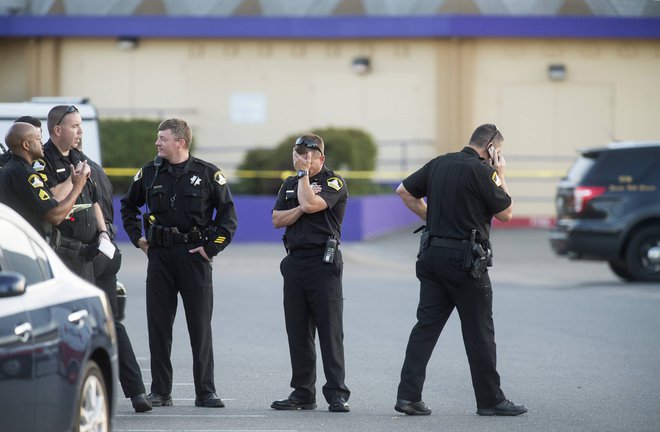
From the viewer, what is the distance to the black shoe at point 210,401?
951cm

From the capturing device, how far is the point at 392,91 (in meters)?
32.7

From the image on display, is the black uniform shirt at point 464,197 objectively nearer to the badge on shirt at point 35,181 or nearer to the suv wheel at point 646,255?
the badge on shirt at point 35,181

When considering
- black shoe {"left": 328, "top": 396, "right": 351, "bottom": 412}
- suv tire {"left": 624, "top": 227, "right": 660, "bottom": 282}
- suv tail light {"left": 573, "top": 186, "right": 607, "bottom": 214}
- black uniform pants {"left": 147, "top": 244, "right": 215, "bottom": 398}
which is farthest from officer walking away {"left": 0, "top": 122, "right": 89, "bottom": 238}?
suv tire {"left": 624, "top": 227, "right": 660, "bottom": 282}

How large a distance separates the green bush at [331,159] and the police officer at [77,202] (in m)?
18.2

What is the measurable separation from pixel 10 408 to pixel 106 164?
23821mm

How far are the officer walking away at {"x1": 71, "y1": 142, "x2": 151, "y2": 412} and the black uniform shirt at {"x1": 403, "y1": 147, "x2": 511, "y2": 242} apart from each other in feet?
7.10

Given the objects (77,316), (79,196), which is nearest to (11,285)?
(77,316)

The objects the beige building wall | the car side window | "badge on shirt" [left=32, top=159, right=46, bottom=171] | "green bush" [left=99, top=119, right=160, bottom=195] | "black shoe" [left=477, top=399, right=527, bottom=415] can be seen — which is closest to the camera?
the car side window

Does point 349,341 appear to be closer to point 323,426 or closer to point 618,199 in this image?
point 323,426

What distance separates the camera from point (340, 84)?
32812 millimetres

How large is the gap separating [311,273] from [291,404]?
90 centimetres

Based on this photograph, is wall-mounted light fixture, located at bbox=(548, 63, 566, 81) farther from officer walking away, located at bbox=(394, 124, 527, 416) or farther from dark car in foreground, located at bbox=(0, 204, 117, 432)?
dark car in foreground, located at bbox=(0, 204, 117, 432)

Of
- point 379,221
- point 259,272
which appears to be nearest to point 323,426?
point 259,272

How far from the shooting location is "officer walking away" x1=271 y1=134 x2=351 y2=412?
31.3ft
